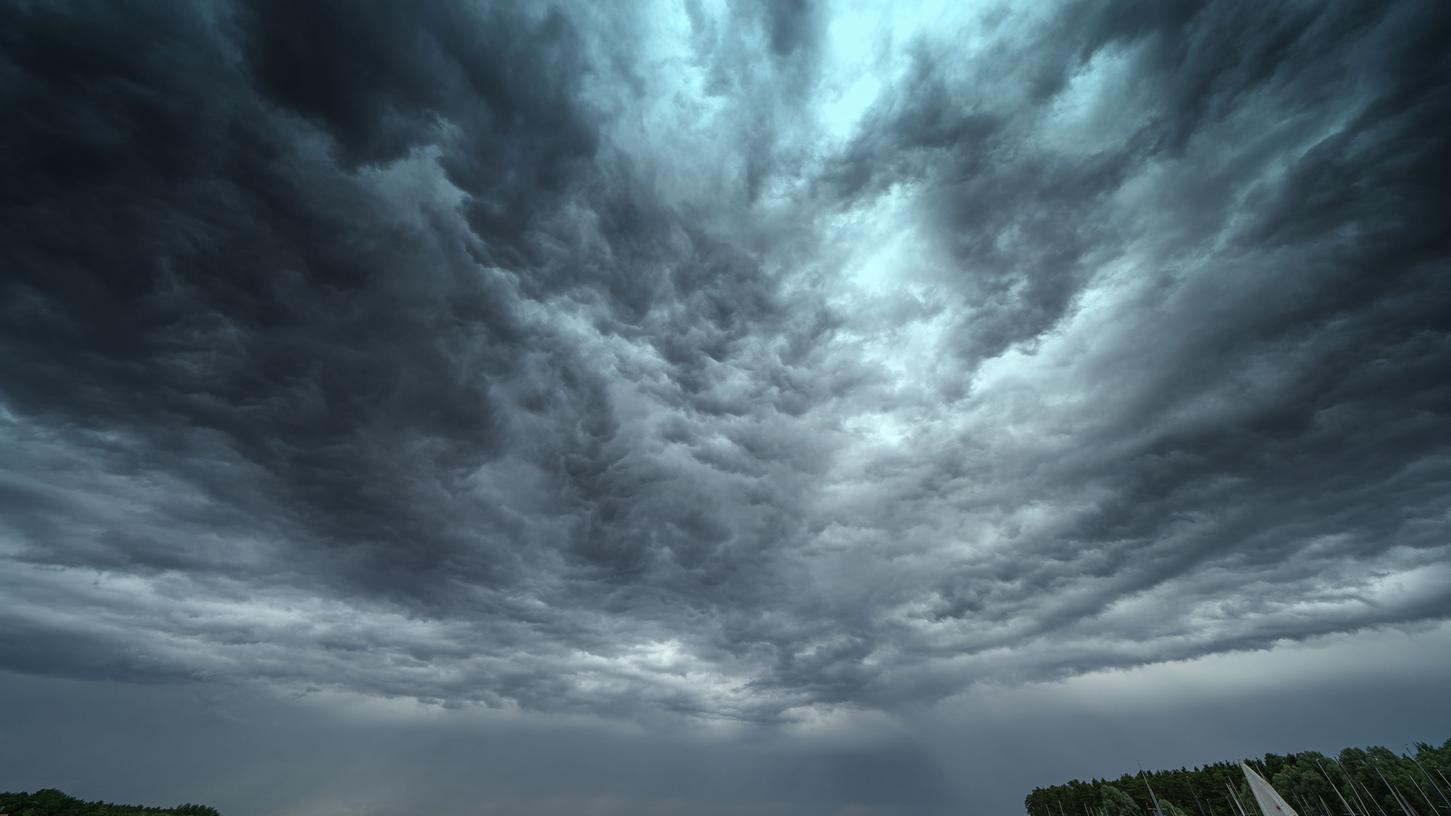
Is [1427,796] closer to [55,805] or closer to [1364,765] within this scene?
[1364,765]

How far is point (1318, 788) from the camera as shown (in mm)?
103188

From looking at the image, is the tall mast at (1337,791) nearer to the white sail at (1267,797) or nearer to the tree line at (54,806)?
the white sail at (1267,797)

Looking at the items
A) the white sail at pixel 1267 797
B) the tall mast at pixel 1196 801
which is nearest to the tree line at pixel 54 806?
the white sail at pixel 1267 797

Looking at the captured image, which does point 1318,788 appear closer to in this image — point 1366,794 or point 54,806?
point 1366,794

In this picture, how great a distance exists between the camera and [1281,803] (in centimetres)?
5947

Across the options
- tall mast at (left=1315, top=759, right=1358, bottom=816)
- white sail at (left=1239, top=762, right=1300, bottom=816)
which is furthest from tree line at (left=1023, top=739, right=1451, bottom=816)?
white sail at (left=1239, top=762, right=1300, bottom=816)

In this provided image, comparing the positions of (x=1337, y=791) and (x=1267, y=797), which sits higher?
(x=1267, y=797)

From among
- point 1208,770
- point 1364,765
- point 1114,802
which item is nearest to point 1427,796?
point 1364,765

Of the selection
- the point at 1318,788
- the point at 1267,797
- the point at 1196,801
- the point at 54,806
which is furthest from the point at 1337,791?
the point at 54,806

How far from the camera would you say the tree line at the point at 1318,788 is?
96.6 meters

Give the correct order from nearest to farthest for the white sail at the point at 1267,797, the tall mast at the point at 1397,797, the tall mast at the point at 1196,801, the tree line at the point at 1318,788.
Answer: the white sail at the point at 1267,797 < the tall mast at the point at 1397,797 < the tree line at the point at 1318,788 < the tall mast at the point at 1196,801

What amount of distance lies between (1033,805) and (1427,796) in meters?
72.2

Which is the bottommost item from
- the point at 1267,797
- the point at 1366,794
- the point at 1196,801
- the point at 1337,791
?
the point at 1196,801

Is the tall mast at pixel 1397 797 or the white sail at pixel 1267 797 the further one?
the tall mast at pixel 1397 797
